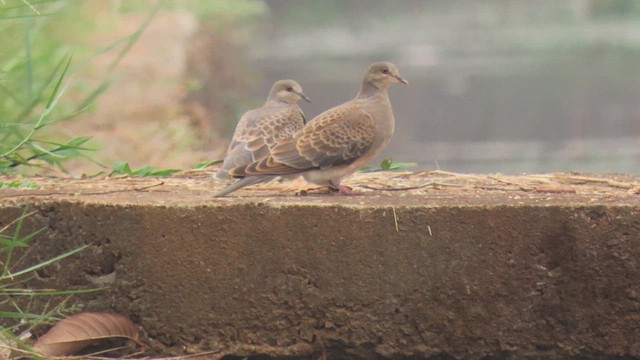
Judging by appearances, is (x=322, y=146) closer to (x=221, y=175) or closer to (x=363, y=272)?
(x=221, y=175)

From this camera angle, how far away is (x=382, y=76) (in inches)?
198

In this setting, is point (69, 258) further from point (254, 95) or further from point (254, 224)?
point (254, 95)

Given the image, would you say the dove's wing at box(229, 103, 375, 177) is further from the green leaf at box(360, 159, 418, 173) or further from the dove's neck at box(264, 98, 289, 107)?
the dove's neck at box(264, 98, 289, 107)

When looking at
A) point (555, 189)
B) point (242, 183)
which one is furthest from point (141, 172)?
point (555, 189)

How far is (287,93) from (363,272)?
2.08 metres

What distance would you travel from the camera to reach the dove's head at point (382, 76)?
4.98 metres

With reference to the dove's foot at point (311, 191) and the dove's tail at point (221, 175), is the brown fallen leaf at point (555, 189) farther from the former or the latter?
the dove's tail at point (221, 175)

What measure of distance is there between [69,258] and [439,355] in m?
1.17

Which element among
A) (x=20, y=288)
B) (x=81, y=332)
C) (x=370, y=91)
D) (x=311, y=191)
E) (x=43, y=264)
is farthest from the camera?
(x=370, y=91)

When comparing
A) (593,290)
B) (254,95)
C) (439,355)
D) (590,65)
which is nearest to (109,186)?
(439,355)

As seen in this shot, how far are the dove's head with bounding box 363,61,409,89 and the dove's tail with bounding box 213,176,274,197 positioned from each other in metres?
0.76

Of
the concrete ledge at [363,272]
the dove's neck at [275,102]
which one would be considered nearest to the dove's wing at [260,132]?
the dove's neck at [275,102]

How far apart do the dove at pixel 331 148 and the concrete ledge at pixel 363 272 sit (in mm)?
290

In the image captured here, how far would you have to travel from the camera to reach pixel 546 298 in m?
3.96
